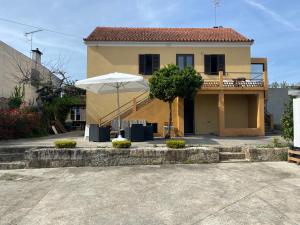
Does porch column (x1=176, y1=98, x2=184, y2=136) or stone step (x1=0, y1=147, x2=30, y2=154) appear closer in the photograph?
stone step (x1=0, y1=147, x2=30, y2=154)

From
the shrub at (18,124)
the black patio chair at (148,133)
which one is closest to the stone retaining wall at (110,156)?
the black patio chair at (148,133)

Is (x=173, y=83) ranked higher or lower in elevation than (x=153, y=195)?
higher

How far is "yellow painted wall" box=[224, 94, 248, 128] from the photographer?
1991 centimetres

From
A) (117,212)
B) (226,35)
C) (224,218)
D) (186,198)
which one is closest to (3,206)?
(117,212)

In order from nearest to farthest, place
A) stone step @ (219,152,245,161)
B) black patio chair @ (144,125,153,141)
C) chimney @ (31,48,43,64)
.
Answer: stone step @ (219,152,245,161) → black patio chair @ (144,125,153,141) → chimney @ (31,48,43,64)

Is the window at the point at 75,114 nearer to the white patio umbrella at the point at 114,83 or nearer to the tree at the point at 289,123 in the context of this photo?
the white patio umbrella at the point at 114,83

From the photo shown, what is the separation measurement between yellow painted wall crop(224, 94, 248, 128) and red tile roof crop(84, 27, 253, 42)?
12.4ft

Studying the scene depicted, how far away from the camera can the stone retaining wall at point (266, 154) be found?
36.0ft

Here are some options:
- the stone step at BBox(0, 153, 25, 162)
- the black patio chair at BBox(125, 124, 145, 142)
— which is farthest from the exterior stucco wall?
the stone step at BBox(0, 153, 25, 162)

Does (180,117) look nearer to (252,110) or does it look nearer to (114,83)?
(252,110)

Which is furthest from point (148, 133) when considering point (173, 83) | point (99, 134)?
point (173, 83)

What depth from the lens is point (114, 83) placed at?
13.2m

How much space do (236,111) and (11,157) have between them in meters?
14.0

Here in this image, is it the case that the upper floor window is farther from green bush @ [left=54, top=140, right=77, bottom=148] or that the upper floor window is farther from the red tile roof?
green bush @ [left=54, top=140, right=77, bottom=148]
